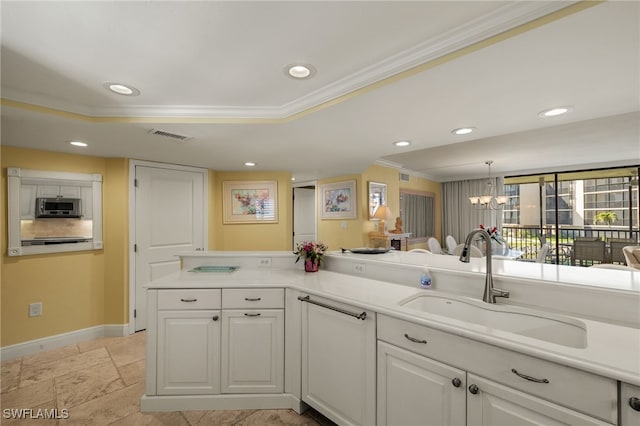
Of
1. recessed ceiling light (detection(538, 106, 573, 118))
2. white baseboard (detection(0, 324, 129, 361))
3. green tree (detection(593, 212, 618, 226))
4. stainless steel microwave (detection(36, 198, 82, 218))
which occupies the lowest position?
white baseboard (detection(0, 324, 129, 361))

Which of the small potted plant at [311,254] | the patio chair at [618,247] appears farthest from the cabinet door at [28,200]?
the patio chair at [618,247]

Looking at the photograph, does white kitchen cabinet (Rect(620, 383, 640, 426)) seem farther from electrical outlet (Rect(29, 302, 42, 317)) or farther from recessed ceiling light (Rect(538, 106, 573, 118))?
electrical outlet (Rect(29, 302, 42, 317))

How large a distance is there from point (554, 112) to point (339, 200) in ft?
10.3

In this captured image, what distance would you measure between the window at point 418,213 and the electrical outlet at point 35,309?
17.9 feet

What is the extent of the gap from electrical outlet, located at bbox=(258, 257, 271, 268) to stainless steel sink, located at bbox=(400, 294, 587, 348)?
1.38 m

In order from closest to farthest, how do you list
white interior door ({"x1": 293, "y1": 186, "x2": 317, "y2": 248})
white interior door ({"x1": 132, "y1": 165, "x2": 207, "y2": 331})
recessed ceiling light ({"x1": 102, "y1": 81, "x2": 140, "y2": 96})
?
recessed ceiling light ({"x1": 102, "y1": 81, "x2": 140, "y2": 96}), white interior door ({"x1": 132, "y1": 165, "x2": 207, "y2": 331}), white interior door ({"x1": 293, "y1": 186, "x2": 317, "y2": 248})

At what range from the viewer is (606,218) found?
5.32 m

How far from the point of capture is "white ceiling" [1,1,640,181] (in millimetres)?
1162

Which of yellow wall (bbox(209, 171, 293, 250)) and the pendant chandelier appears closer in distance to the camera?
yellow wall (bbox(209, 171, 293, 250))

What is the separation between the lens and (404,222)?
5773 mm

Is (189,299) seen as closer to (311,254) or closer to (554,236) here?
(311,254)

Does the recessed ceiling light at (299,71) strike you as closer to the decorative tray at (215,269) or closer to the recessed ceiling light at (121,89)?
the recessed ceiling light at (121,89)

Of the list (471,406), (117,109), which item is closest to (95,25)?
(117,109)

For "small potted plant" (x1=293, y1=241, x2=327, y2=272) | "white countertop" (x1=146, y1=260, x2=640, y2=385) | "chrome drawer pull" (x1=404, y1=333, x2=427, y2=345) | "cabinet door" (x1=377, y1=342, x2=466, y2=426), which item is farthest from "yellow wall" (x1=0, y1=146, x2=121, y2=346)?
"chrome drawer pull" (x1=404, y1=333, x2=427, y2=345)
